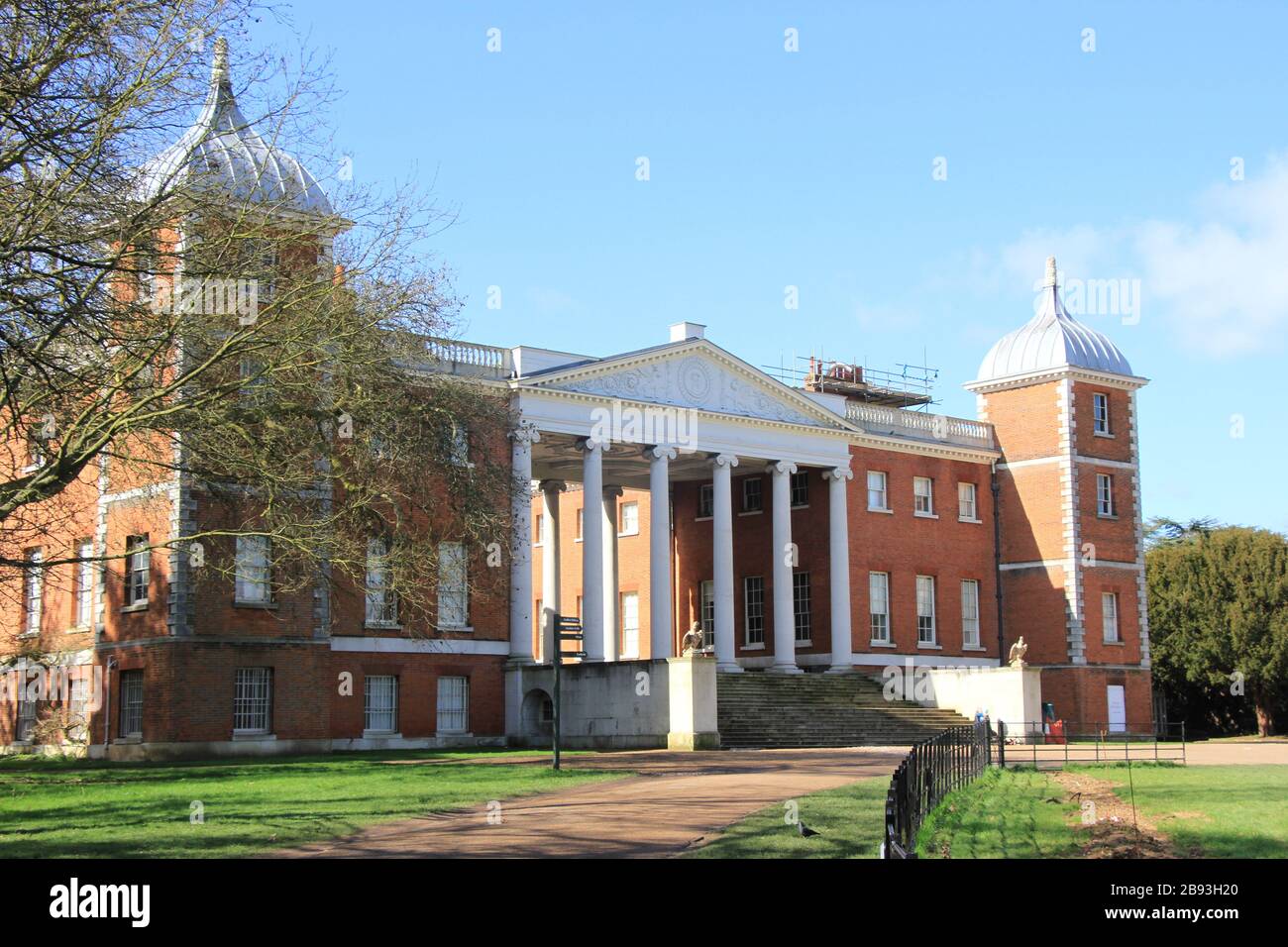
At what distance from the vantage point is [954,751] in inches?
938

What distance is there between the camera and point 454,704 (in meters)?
42.1

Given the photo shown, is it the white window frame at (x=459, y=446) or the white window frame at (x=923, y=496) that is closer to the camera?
the white window frame at (x=459, y=446)

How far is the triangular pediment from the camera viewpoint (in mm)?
44812

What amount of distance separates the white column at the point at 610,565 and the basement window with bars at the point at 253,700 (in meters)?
16.1

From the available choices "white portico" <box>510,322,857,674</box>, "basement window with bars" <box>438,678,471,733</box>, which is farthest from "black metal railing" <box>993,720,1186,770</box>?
"basement window with bars" <box>438,678,471,733</box>

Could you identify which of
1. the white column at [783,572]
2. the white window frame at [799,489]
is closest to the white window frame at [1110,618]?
the white window frame at [799,489]

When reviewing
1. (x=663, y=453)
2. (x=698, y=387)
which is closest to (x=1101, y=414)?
(x=698, y=387)

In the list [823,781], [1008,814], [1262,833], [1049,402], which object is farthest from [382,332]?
[1049,402]

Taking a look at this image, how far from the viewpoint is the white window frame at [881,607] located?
52625 millimetres

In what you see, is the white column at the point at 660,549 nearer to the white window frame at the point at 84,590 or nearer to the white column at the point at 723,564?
the white column at the point at 723,564

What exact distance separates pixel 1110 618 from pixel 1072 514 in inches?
169

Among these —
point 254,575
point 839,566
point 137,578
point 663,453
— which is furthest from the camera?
point 839,566

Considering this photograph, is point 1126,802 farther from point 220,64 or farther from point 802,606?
point 802,606
